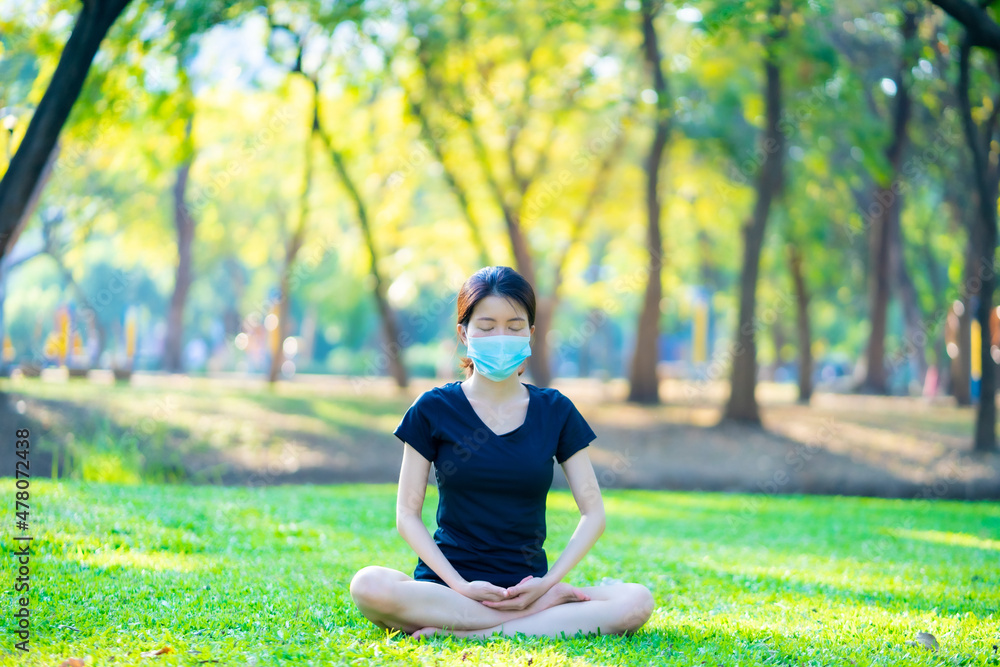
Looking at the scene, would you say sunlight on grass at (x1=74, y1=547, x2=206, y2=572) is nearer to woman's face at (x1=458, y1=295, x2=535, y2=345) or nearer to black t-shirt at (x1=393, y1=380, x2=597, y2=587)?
black t-shirt at (x1=393, y1=380, x2=597, y2=587)

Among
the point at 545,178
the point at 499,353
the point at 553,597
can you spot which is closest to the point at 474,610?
the point at 553,597

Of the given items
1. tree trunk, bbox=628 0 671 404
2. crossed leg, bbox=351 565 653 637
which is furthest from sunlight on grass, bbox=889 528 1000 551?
tree trunk, bbox=628 0 671 404

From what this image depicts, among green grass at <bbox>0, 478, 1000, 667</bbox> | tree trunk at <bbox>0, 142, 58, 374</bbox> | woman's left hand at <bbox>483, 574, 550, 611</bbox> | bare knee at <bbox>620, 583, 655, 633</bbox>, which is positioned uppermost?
tree trunk at <bbox>0, 142, 58, 374</bbox>

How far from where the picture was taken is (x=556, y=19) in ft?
43.4

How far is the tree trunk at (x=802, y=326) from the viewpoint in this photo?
2544cm

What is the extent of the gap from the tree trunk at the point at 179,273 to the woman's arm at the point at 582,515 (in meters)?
24.5

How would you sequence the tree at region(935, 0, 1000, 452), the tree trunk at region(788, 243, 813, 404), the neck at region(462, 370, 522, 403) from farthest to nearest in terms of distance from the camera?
the tree trunk at region(788, 243, 813, 404)
the tree at region(935, 0, 1000, 452)
the neck at region(462, 370, 522, 403)

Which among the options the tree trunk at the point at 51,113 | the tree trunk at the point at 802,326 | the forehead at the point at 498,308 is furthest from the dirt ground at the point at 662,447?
the forehead at the point at 498,308

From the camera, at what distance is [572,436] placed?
14.1 feet

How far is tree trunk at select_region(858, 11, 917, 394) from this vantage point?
18.8 metres

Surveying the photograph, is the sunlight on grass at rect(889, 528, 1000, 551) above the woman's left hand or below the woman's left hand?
below

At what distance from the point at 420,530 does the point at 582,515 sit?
0.75m

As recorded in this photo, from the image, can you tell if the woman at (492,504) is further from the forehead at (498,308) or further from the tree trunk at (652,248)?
the tree trunk at (652,248)

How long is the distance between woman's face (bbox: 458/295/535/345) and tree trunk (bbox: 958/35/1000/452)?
1128 cm
